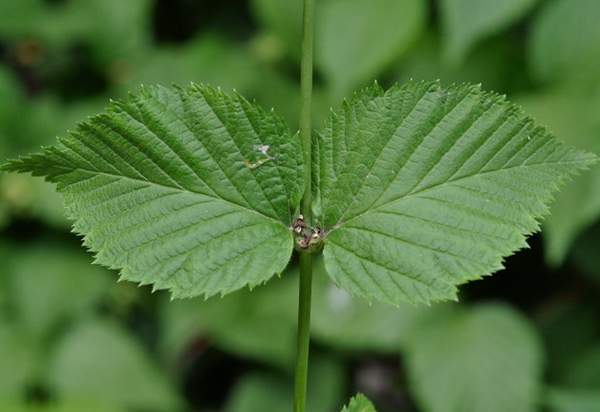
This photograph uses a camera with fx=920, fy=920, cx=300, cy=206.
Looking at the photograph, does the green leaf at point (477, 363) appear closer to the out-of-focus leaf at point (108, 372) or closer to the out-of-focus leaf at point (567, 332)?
the out-of-focus leaf at point (567, 332)

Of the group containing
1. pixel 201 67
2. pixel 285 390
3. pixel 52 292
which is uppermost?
pixel 201 67

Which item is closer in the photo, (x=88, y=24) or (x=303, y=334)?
(x=303, y=334)

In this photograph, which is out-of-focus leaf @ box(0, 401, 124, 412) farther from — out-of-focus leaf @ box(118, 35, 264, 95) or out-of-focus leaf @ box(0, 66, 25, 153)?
out-of-focus leaf @ box(118, 35, 264, 95)

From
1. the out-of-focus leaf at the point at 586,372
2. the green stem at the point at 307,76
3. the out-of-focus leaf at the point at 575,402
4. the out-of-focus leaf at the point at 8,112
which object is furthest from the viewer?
the out-of-focus leaf at the point at 8,112

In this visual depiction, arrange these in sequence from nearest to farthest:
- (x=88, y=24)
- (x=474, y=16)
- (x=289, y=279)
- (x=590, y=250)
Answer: (x=474, y=16), (x=590, y=250), (x=289, y=279), (x=88, y=24)

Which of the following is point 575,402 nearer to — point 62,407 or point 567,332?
point 567,332

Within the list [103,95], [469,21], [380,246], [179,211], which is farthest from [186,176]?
[103,95]

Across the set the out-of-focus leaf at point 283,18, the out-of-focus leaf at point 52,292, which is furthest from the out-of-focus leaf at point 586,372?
the out-of-focus leaf at point 52,292

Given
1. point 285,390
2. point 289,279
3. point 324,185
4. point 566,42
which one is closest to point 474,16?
point 566,42
